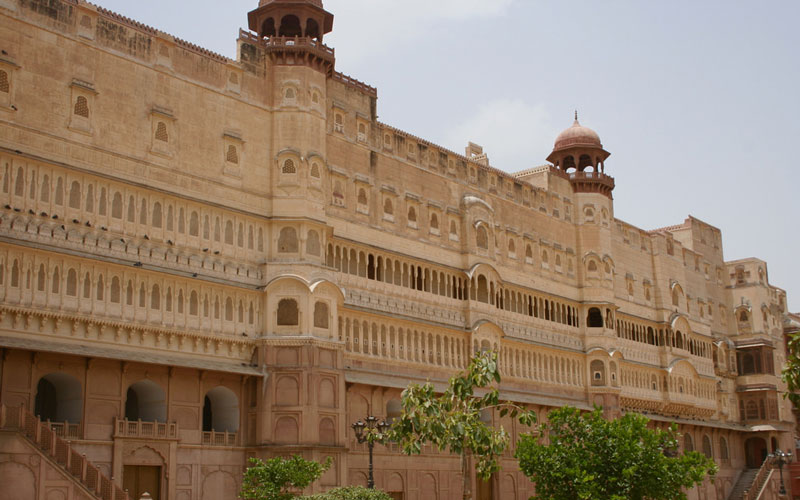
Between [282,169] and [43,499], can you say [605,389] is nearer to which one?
[282,169]

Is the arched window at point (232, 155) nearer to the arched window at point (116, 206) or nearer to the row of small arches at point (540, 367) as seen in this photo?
the arched window at point (116, 206)

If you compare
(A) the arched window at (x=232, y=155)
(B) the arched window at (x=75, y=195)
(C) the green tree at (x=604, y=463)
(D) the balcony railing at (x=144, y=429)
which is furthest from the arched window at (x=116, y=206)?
Result: (C) the green tree at (x=604, y=463)

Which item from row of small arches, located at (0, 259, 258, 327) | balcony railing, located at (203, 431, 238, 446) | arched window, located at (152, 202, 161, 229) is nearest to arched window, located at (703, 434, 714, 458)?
row of small arches, located at (0, 259, 258, 327)

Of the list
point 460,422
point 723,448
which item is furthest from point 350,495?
point 723,448

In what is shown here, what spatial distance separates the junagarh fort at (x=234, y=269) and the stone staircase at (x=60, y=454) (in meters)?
0.07

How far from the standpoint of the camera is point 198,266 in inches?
1377

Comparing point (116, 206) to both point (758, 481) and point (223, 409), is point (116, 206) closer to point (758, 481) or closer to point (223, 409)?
point (223, 409)

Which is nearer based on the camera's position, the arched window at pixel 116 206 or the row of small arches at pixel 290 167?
→ the arched window at pixel 116 206

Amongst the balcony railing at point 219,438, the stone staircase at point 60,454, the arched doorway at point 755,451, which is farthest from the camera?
the arched doorway at point 755,451

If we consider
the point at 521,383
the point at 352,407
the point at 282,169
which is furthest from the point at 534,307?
the point at 282,169

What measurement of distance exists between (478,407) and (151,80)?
16889 mm

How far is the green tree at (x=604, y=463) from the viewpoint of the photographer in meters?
30.1

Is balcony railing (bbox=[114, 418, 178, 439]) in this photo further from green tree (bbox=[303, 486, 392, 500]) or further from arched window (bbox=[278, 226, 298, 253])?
green tree (bbox=[303, 486, 392, 500])

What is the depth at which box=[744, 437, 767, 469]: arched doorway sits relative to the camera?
68062 mm
